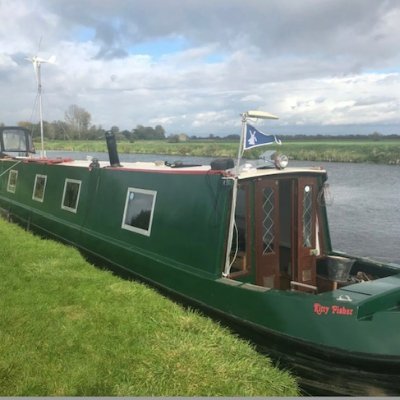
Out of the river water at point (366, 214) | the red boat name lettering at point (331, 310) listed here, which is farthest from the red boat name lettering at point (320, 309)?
the river water at point (366, 214)

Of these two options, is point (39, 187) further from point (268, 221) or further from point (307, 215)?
point (307, 215)

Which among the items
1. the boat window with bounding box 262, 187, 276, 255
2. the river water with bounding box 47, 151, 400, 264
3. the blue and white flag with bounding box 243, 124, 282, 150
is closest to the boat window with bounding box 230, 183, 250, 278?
the boat window with bounding box 262, 187, 276, 255

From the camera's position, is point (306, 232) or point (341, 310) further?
point (306, 232)

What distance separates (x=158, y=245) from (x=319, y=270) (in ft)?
7.17

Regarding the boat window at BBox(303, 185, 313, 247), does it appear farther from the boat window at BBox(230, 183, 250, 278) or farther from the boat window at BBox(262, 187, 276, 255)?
the boat window at BBox(230, 183, 250, 278)

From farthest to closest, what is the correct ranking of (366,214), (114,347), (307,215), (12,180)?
(366,214) < (12,180) < (307,215) < (114,347)

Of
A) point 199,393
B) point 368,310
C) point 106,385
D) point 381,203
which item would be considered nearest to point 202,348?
point 199,393

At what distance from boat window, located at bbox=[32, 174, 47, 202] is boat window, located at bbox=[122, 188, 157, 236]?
374 centimetres

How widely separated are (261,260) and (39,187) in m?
6.43

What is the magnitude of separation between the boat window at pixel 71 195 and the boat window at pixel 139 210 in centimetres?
190

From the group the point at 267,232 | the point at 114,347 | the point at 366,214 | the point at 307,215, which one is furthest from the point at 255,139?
the point at 366,214

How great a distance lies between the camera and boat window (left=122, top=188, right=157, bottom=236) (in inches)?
257

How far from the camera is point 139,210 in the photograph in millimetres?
6797

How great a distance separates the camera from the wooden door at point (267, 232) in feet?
18.3
